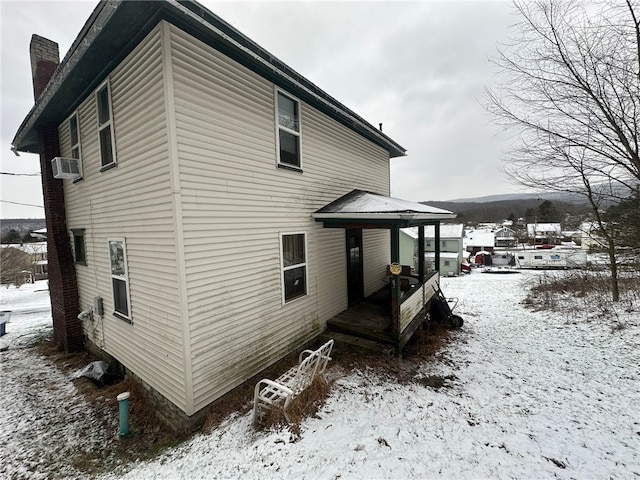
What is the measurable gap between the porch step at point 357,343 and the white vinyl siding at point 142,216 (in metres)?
3.43

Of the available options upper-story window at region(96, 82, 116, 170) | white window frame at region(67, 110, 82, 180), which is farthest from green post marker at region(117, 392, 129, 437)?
→ white window frame at region(67, 110, 82, 180)

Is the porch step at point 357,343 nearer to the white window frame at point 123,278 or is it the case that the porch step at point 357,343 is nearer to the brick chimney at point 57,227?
the white window frame at point 123,278

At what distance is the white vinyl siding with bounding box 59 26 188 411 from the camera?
3867mm

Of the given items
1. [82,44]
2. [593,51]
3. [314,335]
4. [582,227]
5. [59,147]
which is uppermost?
[593,51]

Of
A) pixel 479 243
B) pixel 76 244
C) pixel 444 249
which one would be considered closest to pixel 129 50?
pixel 76 244

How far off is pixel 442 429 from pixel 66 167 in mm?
8834

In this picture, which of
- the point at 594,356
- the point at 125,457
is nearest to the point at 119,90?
the point at 125,457

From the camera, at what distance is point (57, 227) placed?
6.97 m

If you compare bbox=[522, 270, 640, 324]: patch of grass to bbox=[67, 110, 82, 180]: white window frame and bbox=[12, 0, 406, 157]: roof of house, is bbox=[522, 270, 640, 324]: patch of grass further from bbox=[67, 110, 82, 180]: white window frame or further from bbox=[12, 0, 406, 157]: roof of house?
bbox=[67, 110, 82, 180]: white window frame

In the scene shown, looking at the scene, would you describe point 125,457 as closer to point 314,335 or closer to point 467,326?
point 314,335

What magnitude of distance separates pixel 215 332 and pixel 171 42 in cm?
428

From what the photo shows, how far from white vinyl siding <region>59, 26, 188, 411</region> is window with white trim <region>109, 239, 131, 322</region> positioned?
17cm

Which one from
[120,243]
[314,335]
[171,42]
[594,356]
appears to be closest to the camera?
[171,42]

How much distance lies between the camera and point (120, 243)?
5051 mm
